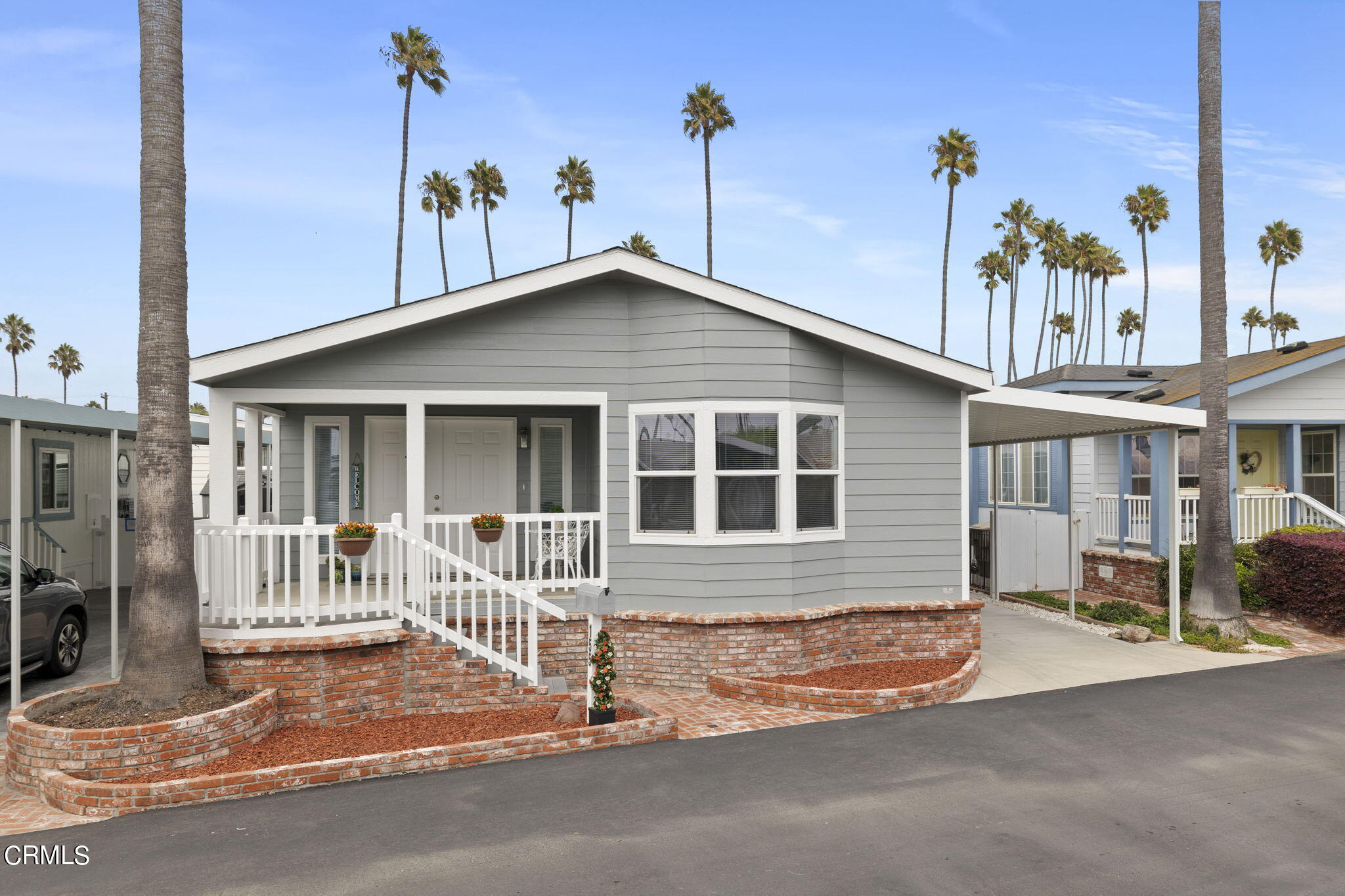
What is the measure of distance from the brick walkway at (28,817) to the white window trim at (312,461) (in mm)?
4646

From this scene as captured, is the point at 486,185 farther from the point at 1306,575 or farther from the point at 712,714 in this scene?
the point at 1306,575

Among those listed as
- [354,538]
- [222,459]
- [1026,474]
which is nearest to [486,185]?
[1026,474]

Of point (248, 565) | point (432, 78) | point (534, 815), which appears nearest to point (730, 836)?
point (534, 815)

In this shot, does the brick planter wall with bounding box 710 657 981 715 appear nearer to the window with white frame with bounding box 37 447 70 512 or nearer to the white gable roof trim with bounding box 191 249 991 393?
the white gable roof trim with bounding box 191 249 991 393

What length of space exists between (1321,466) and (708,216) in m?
21.8

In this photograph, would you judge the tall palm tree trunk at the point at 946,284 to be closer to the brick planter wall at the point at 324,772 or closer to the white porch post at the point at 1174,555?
the white porch post at the point at 1174,555

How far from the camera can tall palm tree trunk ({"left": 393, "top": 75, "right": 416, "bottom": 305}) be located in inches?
1051

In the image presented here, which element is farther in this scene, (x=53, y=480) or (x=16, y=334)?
(x=16, y=334)

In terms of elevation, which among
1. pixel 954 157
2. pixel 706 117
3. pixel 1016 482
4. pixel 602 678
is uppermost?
pixel 706 117

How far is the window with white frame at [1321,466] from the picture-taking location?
14.9 m

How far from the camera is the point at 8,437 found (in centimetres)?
1295

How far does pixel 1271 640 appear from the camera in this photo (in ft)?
34.9

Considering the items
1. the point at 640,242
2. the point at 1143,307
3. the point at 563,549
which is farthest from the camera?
the point at 1143,307

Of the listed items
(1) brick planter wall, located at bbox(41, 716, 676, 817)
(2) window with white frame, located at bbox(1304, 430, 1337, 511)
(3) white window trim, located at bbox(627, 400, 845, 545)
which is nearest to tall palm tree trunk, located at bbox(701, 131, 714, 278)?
(2) window with white frame, located at bbox(1304, 430, 1337, 511)
